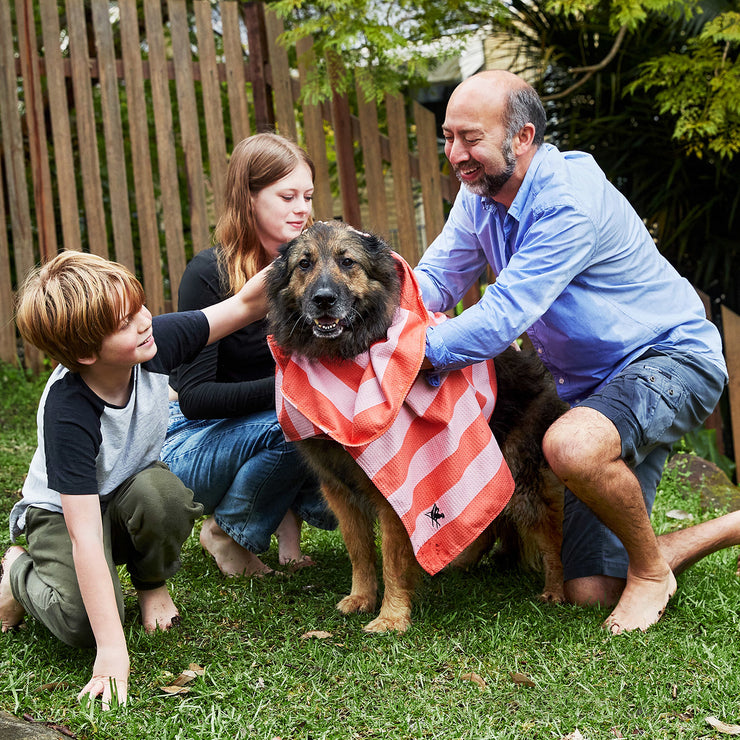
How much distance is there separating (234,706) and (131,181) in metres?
5.92

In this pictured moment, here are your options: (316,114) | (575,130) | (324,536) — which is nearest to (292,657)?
(324,536)

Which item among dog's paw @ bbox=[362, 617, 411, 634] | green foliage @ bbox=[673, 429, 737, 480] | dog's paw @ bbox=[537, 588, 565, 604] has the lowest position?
green foliage @ bbox=[673, 429, 737, 480]

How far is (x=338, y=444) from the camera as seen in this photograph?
2934 millimetres

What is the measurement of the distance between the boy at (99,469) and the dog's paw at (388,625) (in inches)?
28.1

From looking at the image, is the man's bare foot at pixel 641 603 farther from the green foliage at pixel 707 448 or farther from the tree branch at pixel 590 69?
the tree branch at pixel 590 69

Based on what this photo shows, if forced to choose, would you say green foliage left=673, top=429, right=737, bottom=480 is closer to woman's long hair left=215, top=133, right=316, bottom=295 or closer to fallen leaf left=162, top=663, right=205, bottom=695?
woman's long hair left=215, top=133, right=316, bottom=295

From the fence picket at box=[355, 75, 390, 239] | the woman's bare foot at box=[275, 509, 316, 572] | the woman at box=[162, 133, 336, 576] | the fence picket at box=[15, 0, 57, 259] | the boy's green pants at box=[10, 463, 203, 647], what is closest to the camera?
the boy's green pants at box=[10, 463, 203, 647]

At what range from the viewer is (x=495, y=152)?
2949 mm

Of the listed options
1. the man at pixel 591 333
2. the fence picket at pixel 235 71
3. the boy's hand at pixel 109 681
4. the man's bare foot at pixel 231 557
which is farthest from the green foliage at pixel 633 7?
the boy's hand at pixel 109 681

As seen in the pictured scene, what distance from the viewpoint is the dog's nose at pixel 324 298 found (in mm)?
2820

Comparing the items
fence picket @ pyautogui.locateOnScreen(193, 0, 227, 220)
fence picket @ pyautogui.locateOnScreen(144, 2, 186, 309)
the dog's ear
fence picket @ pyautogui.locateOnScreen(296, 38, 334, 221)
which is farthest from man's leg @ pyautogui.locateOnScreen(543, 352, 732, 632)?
fence picket @ pyautogui.locateOnScreen(144, 2, 186, 309)

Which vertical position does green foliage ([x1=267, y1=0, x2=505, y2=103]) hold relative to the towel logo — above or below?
above

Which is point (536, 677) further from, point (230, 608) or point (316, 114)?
point (316, 114)

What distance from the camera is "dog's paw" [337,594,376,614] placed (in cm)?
307
